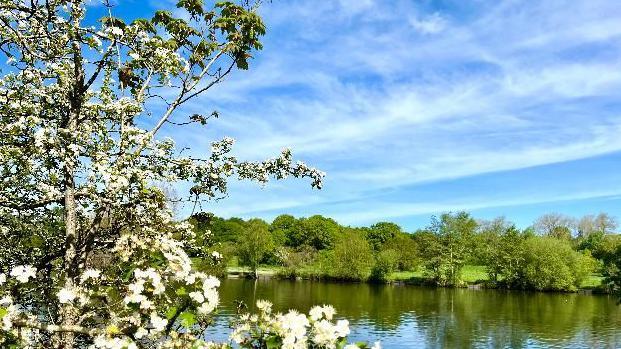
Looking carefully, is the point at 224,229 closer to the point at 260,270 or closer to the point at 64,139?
the point at 260,270

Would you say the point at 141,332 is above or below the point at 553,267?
below

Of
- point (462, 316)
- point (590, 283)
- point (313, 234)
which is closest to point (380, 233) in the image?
point (313, 234)

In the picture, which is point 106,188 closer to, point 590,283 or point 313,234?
point 590,283

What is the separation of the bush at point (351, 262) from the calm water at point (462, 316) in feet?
56.6

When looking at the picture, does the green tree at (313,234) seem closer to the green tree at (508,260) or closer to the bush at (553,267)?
→ the green tree at (508,260)

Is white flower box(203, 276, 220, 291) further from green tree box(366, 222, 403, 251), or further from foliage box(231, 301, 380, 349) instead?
green tree box(366, 222, 403, 251)

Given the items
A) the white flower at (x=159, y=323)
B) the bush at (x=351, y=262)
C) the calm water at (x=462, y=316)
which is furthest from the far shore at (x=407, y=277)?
the white flower at (x=159, y=323)

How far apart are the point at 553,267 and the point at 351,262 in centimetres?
3516

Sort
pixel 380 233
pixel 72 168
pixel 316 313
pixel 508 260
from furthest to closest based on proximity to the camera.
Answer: pixel 380 233 → pixel 508 260 → pixel 72 168 → pixel 316 313

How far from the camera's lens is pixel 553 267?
8938 cm

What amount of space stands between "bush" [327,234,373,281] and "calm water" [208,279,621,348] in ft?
56.6

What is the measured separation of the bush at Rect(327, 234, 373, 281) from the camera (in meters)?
103


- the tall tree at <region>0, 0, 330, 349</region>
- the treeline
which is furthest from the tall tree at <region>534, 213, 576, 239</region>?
the tall tree at <region>0, 0, 330, 349</region>

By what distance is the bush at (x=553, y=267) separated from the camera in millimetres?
89062
